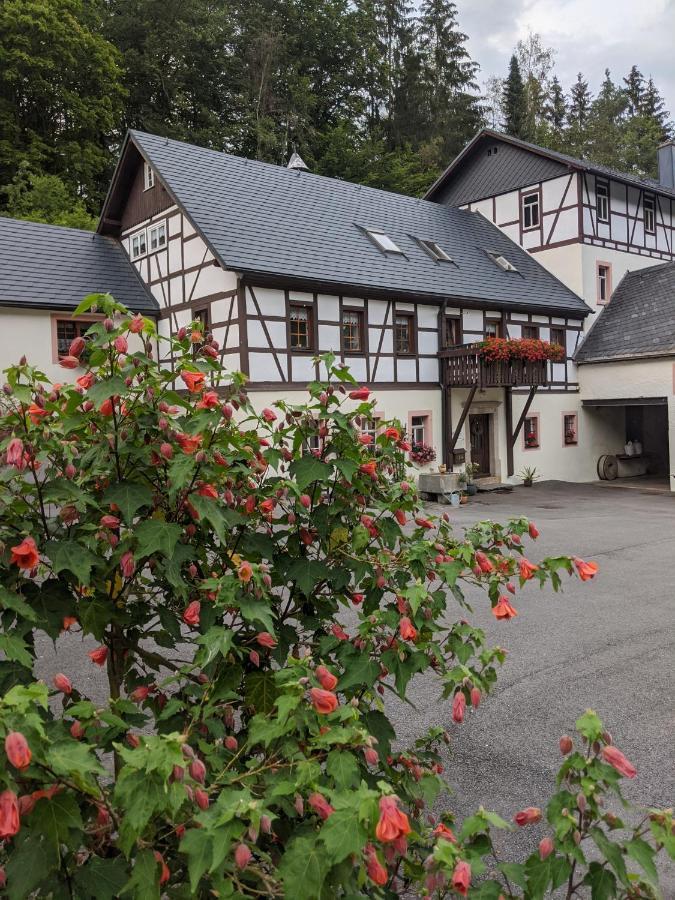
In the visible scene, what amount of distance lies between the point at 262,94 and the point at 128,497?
1483 inches

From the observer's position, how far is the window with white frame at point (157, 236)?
1855cm

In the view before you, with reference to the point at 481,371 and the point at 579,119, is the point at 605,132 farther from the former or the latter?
the point at 481,371

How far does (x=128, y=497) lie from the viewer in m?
2.05

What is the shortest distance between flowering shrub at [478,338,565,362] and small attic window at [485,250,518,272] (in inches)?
164

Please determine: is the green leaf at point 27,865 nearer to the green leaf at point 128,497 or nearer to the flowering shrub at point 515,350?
the green leaf at point 128,497

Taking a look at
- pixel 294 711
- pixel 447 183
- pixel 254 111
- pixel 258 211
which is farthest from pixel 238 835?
pixel 254 111

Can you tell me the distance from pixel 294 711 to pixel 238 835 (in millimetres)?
315

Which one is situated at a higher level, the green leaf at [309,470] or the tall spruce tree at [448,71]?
the tall spruce tree at [448,71]

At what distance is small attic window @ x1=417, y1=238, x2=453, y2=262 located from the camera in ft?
69.0

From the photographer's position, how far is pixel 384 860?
60.6 inches

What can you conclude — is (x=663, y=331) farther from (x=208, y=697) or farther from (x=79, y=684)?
(x=208, y=697)

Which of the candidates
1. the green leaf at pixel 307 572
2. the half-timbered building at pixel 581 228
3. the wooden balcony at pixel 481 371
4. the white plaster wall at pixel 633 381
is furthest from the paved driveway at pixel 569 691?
the half-timbered building at pixel 581 228

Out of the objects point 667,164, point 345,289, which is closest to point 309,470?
point 345,289

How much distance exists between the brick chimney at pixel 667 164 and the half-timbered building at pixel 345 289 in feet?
28.8
